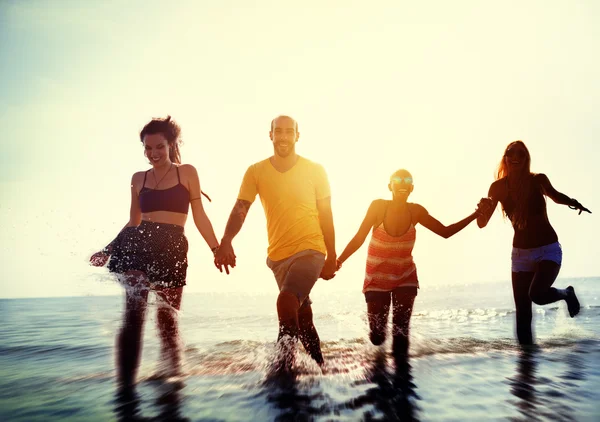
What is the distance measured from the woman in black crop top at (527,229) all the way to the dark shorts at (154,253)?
12.9 feet

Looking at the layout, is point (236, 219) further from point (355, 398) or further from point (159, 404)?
point (355, 398)

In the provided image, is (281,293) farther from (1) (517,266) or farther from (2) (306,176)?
(1) (517,266)

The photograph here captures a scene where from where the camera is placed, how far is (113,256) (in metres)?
5.42

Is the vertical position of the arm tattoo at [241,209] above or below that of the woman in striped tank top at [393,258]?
above

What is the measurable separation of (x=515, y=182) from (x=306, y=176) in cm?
314

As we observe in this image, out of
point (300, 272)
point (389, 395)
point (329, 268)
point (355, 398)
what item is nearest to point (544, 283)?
point (329, 268)

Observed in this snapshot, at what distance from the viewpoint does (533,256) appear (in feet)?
21.2

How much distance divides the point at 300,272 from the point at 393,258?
6.36 ft

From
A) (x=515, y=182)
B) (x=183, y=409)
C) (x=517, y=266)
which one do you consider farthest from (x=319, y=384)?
(x=515, y=182)

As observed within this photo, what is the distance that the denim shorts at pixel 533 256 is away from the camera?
6371 millimetres

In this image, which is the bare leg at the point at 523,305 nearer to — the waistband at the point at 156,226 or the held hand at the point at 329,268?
the held hand at the point at 329,268

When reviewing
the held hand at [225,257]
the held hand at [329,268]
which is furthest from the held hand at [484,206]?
the held hand at [225,257]

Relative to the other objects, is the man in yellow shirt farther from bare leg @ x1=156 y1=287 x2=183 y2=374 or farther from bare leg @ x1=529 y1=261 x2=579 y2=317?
bare leg @ x1=529 y1=261 x2=579 y2=317

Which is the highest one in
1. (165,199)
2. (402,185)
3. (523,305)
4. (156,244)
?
(402,185)
